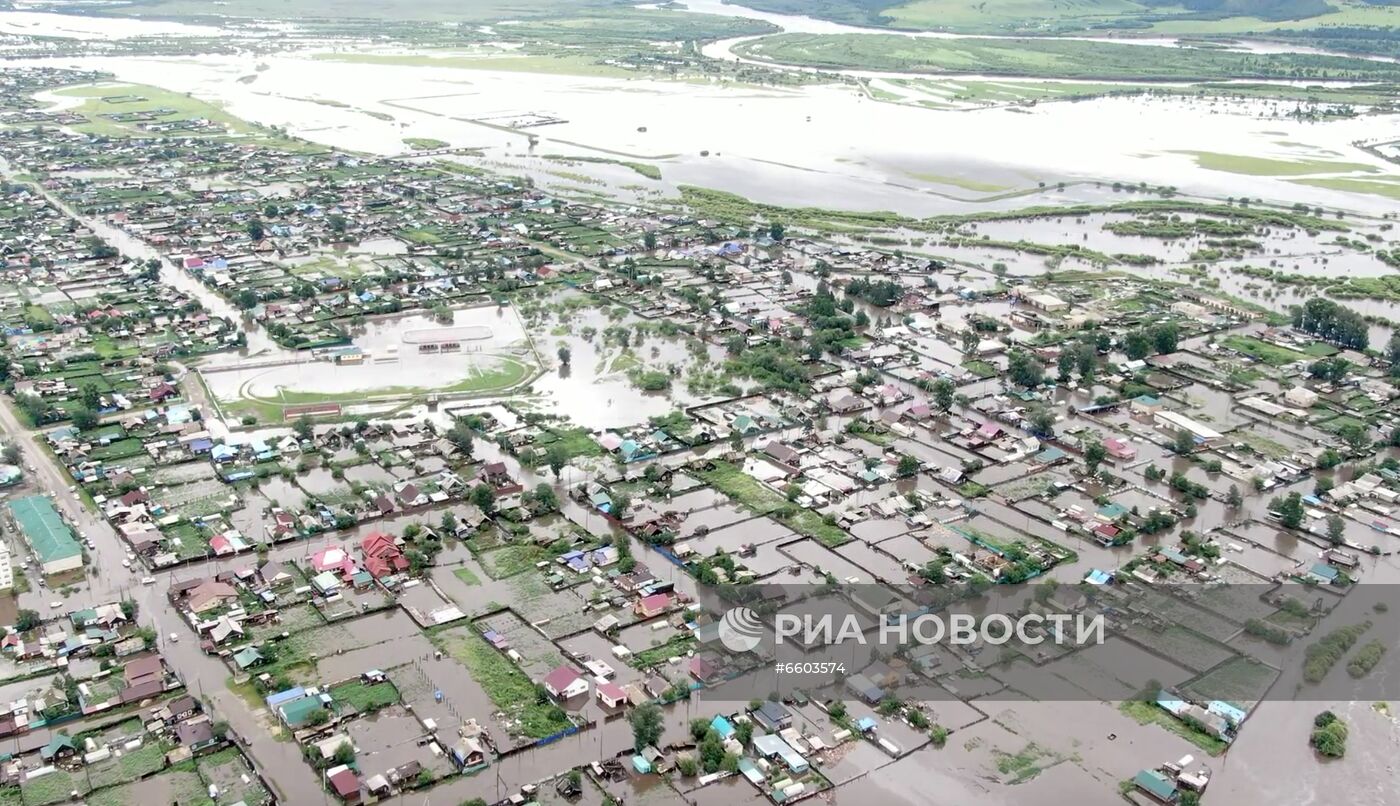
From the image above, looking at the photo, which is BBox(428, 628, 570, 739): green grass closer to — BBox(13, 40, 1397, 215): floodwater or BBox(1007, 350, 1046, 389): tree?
BBox(1007, 350, 1046, 389): tree

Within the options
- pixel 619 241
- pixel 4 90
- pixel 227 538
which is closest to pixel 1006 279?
pixel 619 241

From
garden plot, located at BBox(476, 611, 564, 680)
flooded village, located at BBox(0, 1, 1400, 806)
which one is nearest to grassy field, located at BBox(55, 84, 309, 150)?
flooded village, located at BBox(0, 1, 1400, 806)

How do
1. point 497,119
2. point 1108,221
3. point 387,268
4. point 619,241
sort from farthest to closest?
point 497,119 → point 1108,221 → point 619,241 → point 387,268

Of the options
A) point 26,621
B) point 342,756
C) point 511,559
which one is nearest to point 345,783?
point 342,756

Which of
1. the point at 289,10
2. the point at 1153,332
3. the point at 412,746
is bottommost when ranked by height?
the point at 412,746

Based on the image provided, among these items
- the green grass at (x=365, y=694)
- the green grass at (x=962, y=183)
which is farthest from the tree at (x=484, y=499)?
the green grass at (x=962, y=183)

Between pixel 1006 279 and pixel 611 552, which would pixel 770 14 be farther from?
pixel 611 552
